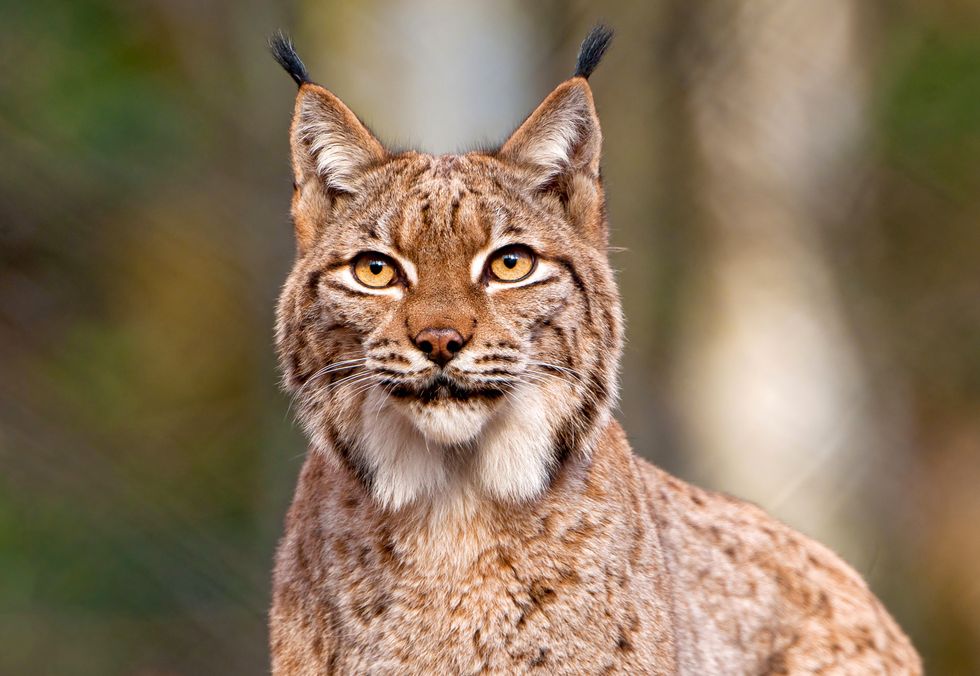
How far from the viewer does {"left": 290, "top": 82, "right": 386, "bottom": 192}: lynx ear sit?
3.98m

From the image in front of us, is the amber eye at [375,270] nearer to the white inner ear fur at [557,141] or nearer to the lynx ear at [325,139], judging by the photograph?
the lynx ear at [325,139]

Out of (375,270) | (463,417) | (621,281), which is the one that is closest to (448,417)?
(463,417)

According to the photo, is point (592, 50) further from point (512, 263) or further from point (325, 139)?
point (325, 139)

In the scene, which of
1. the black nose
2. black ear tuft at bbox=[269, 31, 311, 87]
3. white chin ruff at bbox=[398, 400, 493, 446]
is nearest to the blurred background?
black ear tuft at bbox=[269, 31, 311, 87]

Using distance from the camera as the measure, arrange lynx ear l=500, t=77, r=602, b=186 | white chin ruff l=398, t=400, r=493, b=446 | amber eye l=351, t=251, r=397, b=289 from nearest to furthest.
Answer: white chin ruff l=398, t=400, r=493, b=446
amber eye l=351, t=251, r=397, b=289
lynx ear l=500, t=77, r=602, b=186

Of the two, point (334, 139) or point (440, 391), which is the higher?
point (334, 139)

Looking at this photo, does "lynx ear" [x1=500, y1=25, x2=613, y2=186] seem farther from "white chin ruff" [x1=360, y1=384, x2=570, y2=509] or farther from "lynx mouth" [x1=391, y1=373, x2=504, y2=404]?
"lynx mouth" [x1=391, y1=373, x2=504, y2=404]

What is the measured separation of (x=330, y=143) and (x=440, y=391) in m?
1.07

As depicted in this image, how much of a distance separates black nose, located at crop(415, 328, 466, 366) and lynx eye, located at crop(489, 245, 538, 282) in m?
0.37

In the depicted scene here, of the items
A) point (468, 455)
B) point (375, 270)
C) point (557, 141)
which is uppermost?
point (557, 141)

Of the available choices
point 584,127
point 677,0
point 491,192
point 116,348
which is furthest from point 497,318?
point 116,348

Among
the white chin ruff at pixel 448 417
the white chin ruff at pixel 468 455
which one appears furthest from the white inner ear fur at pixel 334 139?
the white chin ruff at pixel 448 417

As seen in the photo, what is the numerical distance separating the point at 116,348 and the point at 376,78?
3.01m

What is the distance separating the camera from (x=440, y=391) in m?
3.38
